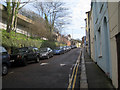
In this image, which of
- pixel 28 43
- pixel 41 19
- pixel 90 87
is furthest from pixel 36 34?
pixel 90 87

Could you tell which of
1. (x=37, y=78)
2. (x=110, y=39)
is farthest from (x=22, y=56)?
(x=110, y=39)

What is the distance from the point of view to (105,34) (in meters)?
6.88

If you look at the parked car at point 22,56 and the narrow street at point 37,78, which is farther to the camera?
the parked car at point 22,56

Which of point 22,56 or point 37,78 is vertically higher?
point 22,56

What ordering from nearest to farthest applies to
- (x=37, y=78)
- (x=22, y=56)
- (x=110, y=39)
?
(x=110, y=39) < (x=37, y=78) < (x=22, y=56)

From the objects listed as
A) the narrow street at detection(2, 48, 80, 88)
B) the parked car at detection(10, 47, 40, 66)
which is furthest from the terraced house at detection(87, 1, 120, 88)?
the parked car at detection(10, 47, 40, 66)

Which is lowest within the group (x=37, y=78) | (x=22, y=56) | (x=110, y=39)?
(x=37, y=78)

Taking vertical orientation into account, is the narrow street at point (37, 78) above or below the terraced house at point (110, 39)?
below

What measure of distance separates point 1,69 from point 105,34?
6155 millimetres

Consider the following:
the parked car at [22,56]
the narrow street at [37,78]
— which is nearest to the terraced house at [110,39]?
the narrow street at [37,78]

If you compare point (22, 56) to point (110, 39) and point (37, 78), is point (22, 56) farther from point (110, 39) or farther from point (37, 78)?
point (110, 39)

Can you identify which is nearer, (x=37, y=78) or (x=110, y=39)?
(x=110, y=39)

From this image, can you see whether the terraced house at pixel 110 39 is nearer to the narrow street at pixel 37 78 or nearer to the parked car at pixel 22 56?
the narrow street at pixel 37 78

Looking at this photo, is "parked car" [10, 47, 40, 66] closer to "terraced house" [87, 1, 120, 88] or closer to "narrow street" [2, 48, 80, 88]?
"narrow street" [2, 48, 80, 88]
